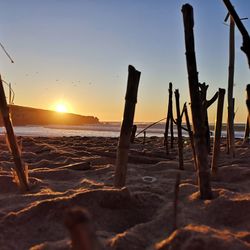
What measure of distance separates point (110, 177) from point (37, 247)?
106 inches

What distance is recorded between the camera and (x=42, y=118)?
223 ft

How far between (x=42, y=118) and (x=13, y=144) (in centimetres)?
6550

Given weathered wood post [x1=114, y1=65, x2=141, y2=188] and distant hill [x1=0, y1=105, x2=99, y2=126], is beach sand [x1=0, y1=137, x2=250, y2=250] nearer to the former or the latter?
weathered wood post [x1=114, y1=65, x2=141, y2=188]

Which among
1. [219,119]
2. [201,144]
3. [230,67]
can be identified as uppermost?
[230,67]

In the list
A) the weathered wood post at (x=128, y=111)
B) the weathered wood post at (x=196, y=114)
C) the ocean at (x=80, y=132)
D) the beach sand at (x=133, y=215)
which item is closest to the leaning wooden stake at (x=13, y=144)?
the beach sand at (x=133, y=215)

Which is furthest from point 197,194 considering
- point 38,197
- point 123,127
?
point 38,197

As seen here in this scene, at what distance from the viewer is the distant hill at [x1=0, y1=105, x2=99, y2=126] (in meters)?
60.3

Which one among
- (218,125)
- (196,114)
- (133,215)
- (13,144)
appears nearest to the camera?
(133,215)

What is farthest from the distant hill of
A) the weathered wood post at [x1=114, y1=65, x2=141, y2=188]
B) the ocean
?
the weathered wood post at [x1=114, y1=65, x2=141, y2=188]

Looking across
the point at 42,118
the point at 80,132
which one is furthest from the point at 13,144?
the point at 42,118

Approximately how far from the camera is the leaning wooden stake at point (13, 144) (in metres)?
3.91

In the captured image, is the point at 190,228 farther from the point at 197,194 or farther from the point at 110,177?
the point at 110,177

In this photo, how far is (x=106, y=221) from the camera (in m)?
2.96

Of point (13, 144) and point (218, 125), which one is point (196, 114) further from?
point (13, 144)
